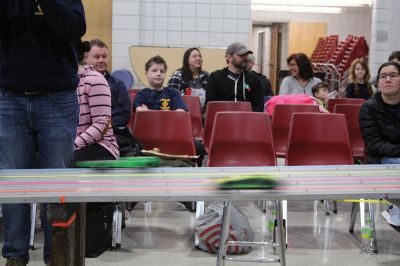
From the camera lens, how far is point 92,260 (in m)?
3.51

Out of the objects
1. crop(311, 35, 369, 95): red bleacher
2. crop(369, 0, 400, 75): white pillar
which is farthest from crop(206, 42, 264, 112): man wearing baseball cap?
crop(311, 35, 369, 95): red bleacher

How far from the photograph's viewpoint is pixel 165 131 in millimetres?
4555

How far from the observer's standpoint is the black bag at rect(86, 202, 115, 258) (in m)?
3.53

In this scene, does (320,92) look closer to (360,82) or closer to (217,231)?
(360,82)

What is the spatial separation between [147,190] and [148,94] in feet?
11.4

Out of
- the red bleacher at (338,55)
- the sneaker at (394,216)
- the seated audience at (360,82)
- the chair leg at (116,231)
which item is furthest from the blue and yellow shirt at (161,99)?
the red bleacher at (338,55)

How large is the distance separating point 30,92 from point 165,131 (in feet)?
7.24

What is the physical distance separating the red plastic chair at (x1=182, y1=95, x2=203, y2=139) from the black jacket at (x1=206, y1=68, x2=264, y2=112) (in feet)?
0.51

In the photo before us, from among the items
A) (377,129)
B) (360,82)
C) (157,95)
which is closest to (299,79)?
(360,82)

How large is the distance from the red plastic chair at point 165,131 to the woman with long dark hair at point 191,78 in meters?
1.62

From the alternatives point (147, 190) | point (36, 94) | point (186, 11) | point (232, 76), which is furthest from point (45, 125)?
point (186, 11)

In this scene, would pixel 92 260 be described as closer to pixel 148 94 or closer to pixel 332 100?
pixel 148 94

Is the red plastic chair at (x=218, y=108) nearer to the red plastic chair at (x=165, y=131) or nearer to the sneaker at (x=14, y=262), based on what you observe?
the red plastic chair at (x=165, y=131)

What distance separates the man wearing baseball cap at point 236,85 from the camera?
550cm
